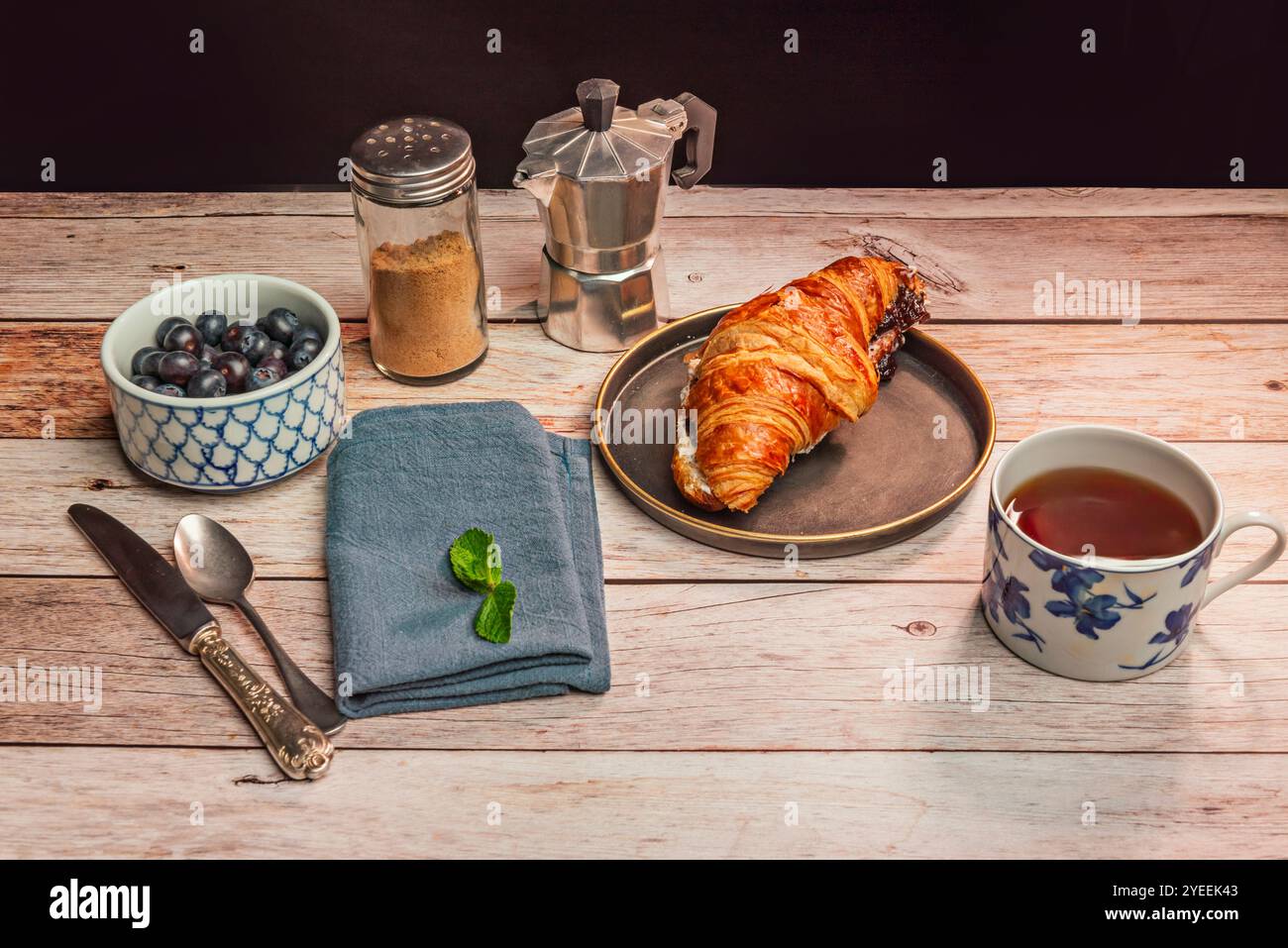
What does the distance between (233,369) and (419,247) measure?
0.20 metres

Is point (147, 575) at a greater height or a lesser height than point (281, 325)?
lesser

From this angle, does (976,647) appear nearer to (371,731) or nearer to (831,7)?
(371,731)

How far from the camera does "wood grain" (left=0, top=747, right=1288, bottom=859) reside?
86 centimetres

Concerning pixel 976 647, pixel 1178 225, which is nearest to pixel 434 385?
pixel 976 647

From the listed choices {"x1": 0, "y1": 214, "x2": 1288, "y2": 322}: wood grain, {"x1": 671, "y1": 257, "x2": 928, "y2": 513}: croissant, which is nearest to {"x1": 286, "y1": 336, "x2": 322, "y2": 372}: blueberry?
{"x1": 0, "y1": 214, "x2": 1288, "y2": 322}: wood grain

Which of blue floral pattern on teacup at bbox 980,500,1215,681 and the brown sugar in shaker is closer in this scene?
blue floral pattern on teacup at bbox 980,500,1215,681

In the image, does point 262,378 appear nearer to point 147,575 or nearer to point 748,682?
point 147,575

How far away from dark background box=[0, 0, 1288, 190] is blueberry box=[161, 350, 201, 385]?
576mm

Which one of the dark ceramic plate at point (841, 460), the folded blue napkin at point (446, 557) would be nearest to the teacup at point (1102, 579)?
the dark ceramic plate at point (841, 460)

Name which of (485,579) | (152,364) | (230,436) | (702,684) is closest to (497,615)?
(485,579)

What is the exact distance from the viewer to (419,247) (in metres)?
1.19

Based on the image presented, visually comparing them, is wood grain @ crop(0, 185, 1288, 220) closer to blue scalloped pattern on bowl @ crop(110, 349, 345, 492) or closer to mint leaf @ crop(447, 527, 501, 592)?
blue scalloped pattern on bowl @ crop(110, 349, 345, 492)

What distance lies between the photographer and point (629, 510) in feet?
3.68

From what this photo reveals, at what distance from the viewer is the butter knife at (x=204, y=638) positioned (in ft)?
2.96
